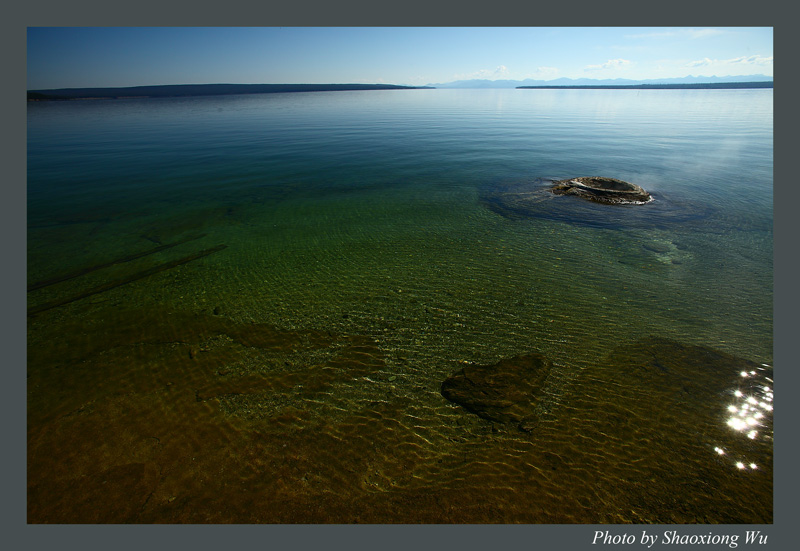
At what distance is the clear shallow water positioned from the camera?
568 centimetres

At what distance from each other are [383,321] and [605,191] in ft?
49.6

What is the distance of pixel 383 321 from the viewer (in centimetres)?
921

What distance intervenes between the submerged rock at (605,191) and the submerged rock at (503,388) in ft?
44.3

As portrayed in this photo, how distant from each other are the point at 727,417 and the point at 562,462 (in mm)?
3359

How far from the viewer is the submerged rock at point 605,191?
1755 centimetres

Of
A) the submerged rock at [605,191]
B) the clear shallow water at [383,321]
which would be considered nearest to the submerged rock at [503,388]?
the clear shallow water at [383,321]

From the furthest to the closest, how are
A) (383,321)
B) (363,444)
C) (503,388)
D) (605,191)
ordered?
(605,191) < (383,321) < (503,388) < (363,444)

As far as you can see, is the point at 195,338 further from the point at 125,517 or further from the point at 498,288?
the point at 498,288

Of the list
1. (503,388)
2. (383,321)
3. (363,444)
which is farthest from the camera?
(383,321)

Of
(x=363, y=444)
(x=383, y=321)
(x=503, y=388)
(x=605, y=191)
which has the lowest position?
(x=363, y=444)

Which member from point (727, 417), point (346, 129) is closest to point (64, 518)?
point (727, 417)

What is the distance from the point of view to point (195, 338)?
8.74 m

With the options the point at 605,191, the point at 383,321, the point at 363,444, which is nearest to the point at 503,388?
the point at 363,444

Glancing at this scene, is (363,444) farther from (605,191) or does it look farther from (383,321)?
(605,191)
